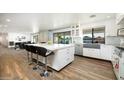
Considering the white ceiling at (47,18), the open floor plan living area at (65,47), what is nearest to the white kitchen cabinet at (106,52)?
the open floor plan living area at (65,47)

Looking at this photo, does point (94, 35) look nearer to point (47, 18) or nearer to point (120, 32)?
point (120, 32)

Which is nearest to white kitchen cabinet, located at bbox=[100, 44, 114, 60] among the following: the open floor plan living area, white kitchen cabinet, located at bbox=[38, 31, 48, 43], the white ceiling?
the open floor plan living area

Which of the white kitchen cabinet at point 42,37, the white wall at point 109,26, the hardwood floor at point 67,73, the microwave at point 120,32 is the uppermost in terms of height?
the white wall at point 109,26

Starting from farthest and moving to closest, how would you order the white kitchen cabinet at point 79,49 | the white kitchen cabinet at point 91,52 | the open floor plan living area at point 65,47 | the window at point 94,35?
the white kitchen cabinet at point 79,49 → the window at point 94,35 → the white kitchen cabinet at point 91,52 → the open floor plan living area at point 65,47

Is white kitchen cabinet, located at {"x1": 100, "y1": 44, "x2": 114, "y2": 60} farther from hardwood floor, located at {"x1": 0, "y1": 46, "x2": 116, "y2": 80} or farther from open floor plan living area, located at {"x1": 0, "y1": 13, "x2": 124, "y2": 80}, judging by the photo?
hardwood floor, located at {"x1": 0, "y1": 46, "x2": 116, "y2": 80}

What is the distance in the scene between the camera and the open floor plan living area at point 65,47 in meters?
1.94

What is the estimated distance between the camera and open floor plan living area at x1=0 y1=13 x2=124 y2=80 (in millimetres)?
1940

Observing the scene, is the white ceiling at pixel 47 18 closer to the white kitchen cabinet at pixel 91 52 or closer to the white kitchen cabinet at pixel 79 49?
the white kitchen cabinet at pixel 91 52

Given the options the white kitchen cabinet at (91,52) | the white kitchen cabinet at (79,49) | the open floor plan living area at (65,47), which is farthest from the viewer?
the white kitchen cabinet at (79,49)

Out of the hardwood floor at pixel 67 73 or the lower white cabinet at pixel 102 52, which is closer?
the hardwood floor at pixel 67 73

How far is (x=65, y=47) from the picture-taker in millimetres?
2367

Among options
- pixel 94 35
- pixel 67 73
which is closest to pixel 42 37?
pixel 67 73
